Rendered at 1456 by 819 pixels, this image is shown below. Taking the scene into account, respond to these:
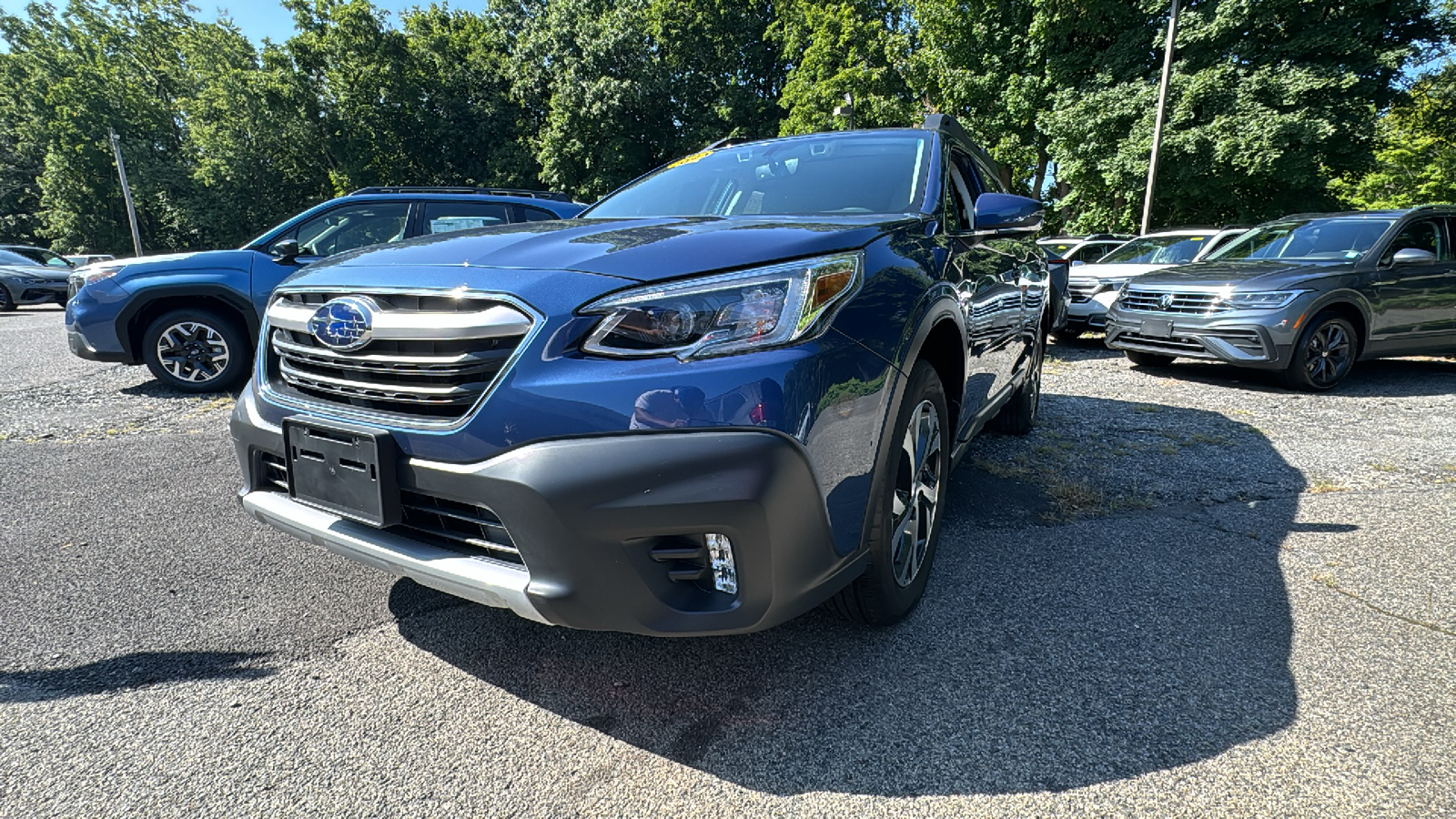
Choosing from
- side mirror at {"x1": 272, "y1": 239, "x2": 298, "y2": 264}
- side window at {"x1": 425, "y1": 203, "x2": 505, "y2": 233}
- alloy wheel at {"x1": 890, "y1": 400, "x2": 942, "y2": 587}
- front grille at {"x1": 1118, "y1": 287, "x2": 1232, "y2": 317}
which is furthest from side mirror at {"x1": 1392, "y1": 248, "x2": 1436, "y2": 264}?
side mirror at {"x1": 272, "y1": 239, "x2": 298, "y2": 264}

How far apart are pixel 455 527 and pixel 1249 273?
7.26 metres

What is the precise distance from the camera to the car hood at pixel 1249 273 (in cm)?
631

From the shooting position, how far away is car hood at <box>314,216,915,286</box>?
5.81ft

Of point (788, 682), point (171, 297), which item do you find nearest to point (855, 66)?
point (171, 297)

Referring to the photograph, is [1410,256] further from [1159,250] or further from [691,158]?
[691,158]

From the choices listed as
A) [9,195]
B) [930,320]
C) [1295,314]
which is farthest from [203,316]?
[9,195]

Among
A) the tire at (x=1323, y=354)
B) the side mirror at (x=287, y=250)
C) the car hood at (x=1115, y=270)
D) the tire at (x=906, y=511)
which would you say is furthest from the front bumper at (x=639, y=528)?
the car hood at (x=1115, y=270)

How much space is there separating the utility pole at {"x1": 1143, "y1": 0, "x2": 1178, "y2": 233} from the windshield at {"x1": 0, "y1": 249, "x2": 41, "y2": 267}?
2399 cm

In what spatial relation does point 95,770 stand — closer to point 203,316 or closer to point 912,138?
point 912,138

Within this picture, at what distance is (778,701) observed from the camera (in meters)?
1.98

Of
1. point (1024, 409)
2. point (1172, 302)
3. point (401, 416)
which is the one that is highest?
point (401, 416)

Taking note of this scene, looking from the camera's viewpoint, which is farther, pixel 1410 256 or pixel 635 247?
→ pixel 1410 256

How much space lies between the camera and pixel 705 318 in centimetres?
167

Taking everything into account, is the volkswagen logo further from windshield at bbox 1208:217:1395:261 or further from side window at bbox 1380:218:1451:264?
side window at bbox 1380:218:1451:264
